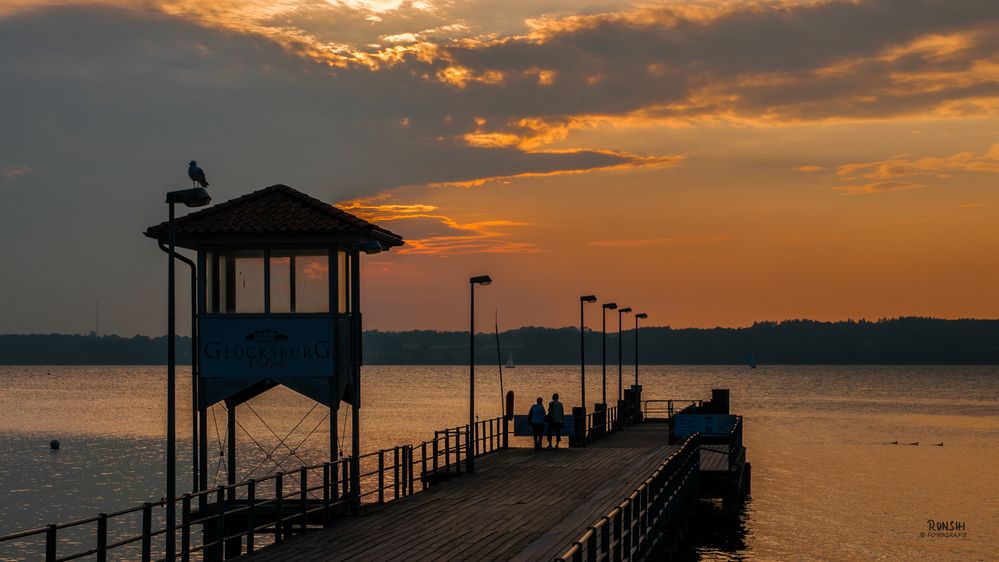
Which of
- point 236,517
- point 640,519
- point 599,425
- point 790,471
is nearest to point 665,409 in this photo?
point 790,471

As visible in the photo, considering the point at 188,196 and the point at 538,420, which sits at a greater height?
the point at 188,196

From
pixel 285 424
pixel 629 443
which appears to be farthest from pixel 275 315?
pixel 285 424

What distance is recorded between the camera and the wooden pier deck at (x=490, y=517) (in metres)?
21.0

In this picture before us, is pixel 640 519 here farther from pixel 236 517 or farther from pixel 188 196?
pixel 188 196

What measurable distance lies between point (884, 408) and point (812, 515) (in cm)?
12795

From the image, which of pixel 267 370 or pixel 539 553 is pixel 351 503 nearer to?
pixel 267 370

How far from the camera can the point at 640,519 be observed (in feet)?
79.5

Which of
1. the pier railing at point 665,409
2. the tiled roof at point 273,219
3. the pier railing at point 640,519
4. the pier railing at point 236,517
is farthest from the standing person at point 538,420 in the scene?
the tiled roof at point 273,219

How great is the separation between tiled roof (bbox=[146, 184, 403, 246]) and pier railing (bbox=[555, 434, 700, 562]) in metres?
8.17

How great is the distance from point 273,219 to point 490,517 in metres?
7.95

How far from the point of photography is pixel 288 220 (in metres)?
27.4

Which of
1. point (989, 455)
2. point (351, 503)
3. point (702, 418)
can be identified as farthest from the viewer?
point (989, 455)

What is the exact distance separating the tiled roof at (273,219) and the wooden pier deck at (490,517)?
604 centimetres

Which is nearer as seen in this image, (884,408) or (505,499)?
(505,499)
